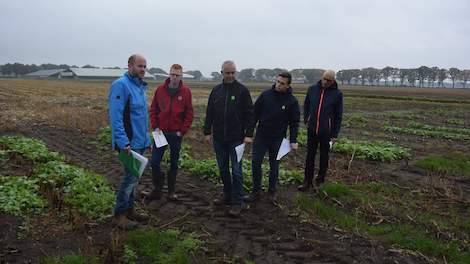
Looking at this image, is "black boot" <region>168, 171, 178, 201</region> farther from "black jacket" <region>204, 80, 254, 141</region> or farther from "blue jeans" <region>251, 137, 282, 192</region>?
"blue jeans" <region>251, 137, 282, 192</region>

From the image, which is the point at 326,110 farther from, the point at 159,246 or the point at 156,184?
the point at 159,246

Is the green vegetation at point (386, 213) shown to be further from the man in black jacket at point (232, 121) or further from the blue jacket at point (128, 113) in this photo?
the blue jacket at point (128, 113)

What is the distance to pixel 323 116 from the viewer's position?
727 centimetres

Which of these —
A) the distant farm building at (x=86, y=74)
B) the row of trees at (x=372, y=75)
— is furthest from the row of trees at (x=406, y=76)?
the distant farm building at (x=86, y=74)

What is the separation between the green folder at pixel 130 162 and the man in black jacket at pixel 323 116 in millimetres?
3299

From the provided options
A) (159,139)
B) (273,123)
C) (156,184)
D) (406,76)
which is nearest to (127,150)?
(159,139)

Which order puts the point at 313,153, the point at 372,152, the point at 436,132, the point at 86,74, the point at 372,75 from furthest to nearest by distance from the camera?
the point at 372,75
the point at 86,74
the point at 436,132
the point at 372,152
the point at 313,153

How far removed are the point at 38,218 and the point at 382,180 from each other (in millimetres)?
6393

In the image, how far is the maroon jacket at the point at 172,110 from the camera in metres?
6.35

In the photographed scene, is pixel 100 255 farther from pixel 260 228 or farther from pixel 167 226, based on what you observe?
pixel 260 228

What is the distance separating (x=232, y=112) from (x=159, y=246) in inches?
88.3

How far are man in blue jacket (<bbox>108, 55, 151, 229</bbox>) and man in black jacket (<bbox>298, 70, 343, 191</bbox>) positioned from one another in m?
3.15

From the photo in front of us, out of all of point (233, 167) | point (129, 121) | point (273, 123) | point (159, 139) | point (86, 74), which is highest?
point (86, 74)

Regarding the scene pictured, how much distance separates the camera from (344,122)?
63.2 feet
